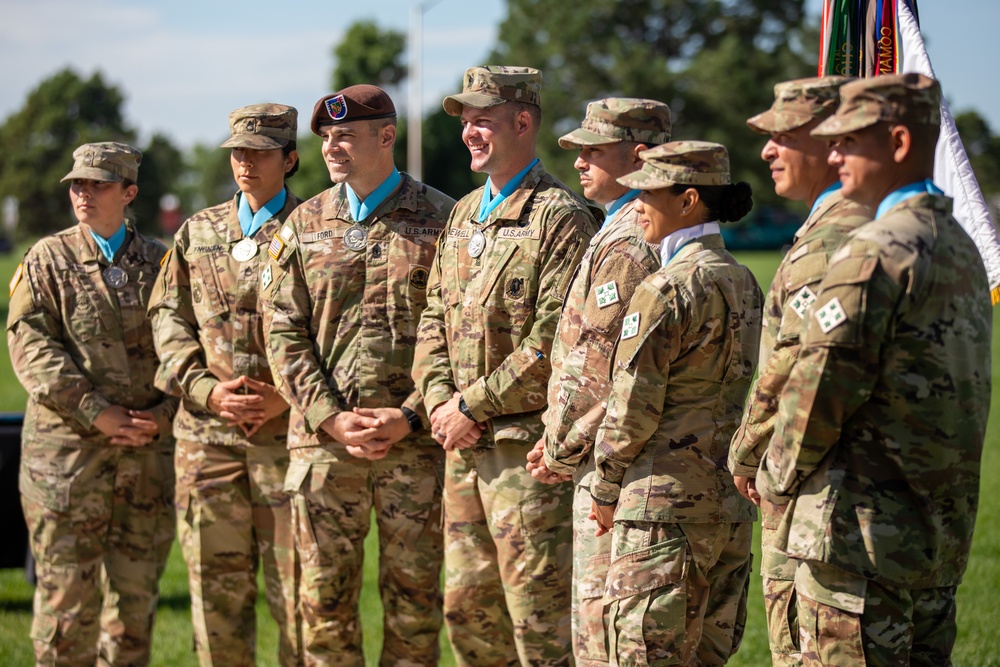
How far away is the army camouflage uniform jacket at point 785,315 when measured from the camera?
348 centimetres

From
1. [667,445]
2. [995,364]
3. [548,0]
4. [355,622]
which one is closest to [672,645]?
[667,445]

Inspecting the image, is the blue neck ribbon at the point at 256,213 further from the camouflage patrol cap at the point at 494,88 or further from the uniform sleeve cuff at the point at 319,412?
the camouflage patrol cap at the point at 494,88

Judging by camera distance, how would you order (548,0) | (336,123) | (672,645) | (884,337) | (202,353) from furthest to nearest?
1. (548,0)
2. (202,353)
3. (336,123)
4. (672,645)
5. (884,337)

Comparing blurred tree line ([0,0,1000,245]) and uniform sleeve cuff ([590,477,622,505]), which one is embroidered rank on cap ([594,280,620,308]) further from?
blurred tree line ([0,0,1000,245])

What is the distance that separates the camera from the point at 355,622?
17.1ft

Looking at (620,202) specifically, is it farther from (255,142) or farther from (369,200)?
(255,142)

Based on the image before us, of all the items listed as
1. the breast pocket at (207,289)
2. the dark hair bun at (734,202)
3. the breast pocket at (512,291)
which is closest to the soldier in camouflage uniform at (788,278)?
the dark hair bun at (734,202)

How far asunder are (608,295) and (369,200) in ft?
5.21

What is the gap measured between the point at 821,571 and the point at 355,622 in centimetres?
256

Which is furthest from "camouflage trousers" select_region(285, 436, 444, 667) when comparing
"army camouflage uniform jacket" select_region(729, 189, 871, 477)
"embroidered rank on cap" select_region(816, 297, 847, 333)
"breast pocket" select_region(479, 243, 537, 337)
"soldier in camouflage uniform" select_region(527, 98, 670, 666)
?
"embroidered rank on cap" select_region(816, 297, 847, 333)

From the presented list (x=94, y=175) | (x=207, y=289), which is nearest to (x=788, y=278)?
(x=207, y=289)

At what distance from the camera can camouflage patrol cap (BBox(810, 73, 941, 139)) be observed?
10.3 ft

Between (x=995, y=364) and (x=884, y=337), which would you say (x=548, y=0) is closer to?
(x=995, y=364)

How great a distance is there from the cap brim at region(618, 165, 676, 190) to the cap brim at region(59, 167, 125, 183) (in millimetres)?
3105
